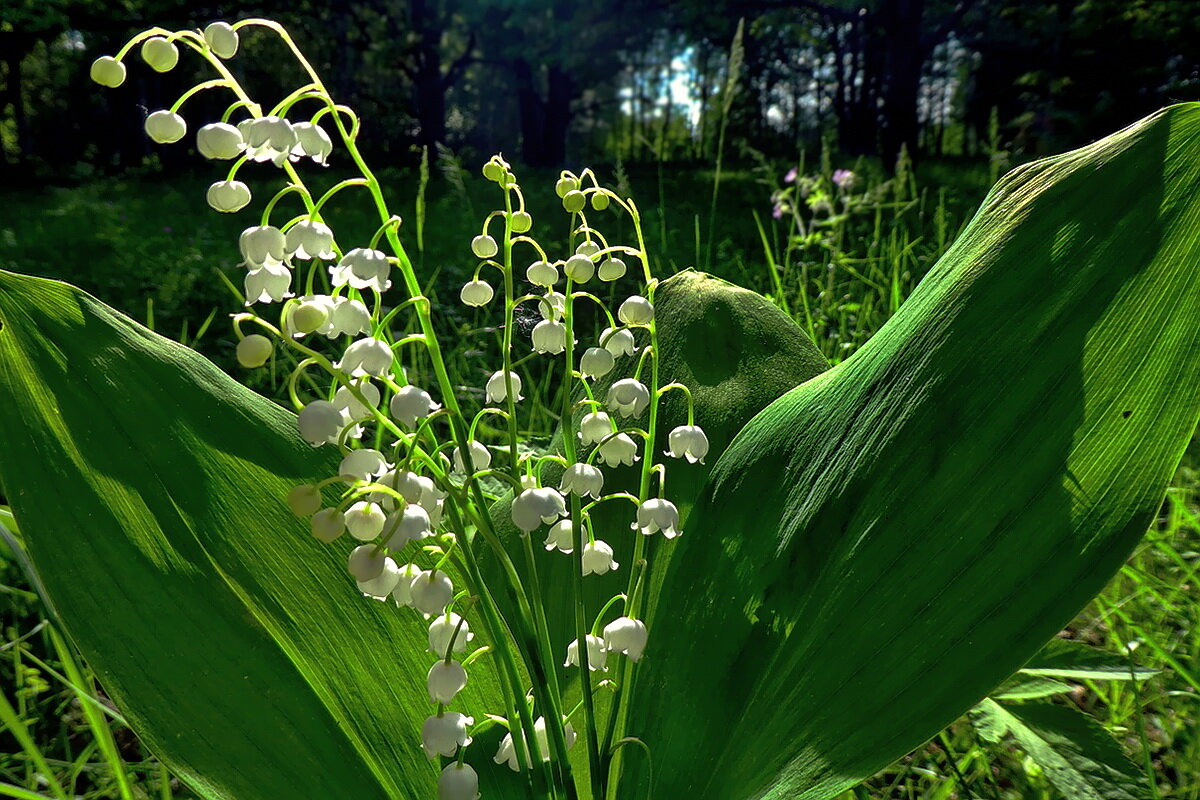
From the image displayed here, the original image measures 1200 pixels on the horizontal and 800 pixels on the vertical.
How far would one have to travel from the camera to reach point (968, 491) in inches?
23.7

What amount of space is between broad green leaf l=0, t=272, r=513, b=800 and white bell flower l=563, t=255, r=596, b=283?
1.10 ft

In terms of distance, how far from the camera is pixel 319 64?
1235 cm

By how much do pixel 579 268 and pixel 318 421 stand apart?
0.68 feet

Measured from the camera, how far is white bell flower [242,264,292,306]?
0.53m

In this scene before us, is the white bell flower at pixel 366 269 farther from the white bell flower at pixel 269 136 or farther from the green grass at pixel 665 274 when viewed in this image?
the green grass at pixel 665 274

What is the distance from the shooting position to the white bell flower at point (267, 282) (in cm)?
53

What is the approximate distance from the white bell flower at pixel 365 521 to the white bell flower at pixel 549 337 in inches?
7.4

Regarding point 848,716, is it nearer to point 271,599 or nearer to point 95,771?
point 271,599

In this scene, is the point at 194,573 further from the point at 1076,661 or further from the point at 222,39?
the point at 1076,661

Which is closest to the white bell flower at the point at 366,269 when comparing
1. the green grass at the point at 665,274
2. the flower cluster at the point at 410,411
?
the flower cluster at the point at 410,411

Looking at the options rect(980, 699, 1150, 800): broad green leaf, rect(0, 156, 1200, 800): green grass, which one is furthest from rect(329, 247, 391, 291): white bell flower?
rect(980, 699, 1150, 800): broad green leaf

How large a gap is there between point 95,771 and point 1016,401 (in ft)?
3.94

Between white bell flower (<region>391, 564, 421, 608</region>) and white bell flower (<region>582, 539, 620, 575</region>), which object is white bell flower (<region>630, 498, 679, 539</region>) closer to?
white bell flower (<region>582, 539, 620, 575</region>)

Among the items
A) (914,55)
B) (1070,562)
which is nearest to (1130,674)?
(1070,562)
